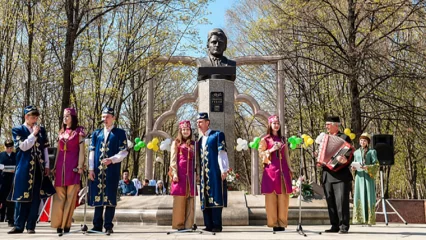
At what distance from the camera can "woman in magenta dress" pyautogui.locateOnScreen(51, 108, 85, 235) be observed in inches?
292

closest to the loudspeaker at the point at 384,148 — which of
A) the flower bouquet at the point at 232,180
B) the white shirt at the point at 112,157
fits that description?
the flower bouquet at the point at 232,180

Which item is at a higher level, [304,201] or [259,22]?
[259,22]

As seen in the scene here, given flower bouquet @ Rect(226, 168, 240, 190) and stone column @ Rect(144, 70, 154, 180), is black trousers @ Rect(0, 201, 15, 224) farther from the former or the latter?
stone column @ Rect(144, 70, 154, 180)

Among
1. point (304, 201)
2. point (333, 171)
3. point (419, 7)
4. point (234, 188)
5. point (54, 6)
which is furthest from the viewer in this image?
point (54, 6)

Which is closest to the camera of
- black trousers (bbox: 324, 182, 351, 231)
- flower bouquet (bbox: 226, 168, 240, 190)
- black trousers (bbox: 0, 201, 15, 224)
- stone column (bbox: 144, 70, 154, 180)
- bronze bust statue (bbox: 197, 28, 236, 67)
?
black trousers (bbox: 324, 182, 351, 231)

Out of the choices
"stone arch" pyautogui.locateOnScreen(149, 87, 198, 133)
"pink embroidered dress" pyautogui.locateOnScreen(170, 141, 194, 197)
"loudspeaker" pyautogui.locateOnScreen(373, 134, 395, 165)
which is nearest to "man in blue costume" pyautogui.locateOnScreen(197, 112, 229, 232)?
"pink embroidered dress" pyautogui.locateOnScreen(170, 141, 194, 197)

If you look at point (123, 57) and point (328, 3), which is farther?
point (123, 57)

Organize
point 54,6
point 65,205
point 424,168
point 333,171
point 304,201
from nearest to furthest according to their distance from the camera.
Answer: point 65,205, point 333,171, point 304,201, point 54,6, point 424,168

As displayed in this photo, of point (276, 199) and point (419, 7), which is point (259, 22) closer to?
point (419, 7)

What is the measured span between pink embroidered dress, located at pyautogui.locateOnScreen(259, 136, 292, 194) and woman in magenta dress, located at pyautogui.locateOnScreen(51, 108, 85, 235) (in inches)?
116

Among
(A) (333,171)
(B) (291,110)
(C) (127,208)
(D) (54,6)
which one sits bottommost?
(C) (127,208)

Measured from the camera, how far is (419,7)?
1359 cm

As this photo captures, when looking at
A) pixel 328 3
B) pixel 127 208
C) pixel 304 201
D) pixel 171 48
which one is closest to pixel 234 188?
pixel 304 201

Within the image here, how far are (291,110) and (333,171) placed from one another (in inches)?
634
